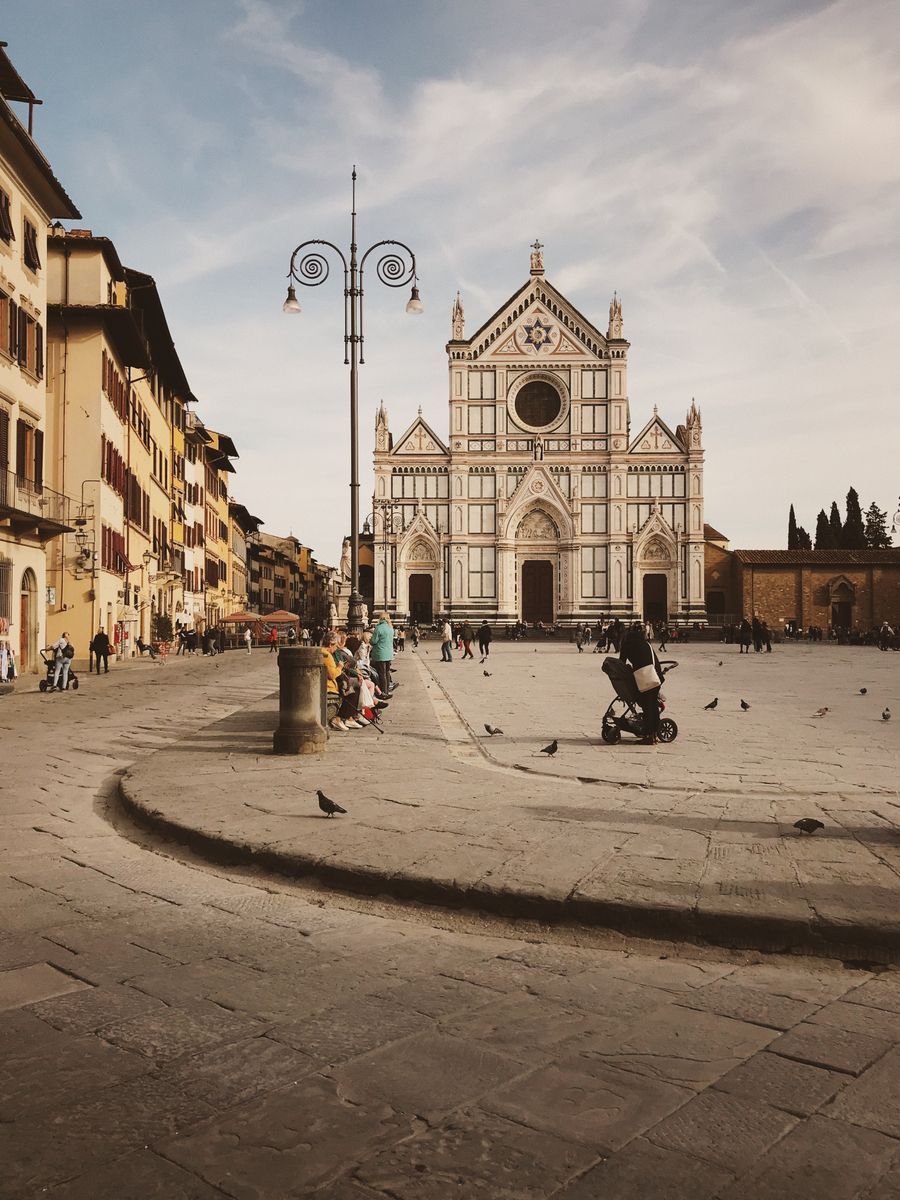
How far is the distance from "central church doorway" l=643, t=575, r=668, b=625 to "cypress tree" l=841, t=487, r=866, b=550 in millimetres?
22182

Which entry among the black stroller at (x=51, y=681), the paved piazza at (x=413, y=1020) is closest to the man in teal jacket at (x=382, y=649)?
the black stroller at (x=51, y=681)

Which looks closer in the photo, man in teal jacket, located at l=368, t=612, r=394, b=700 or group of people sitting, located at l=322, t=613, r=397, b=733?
group of people sitting, located at l=322, t=613, r=397, b=733

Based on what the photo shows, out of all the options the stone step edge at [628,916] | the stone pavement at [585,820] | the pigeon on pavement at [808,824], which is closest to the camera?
the stone step edge at [628,916]

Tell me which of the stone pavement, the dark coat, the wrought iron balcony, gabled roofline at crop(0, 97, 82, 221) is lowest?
the stone pavement

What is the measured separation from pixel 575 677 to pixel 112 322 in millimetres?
16071

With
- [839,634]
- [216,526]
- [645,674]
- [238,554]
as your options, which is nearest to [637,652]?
[645,674]

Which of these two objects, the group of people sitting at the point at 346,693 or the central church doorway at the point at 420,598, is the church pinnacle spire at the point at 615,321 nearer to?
the central church doorway at the point at 420,598

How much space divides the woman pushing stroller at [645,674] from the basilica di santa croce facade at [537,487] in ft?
171

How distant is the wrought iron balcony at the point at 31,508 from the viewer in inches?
839

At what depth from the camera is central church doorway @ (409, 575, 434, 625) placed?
6456cm

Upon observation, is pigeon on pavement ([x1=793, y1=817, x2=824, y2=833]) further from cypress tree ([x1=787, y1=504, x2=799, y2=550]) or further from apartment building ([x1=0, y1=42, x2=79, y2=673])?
cypress tree ([x1=787, y1=504, x2=799, y2=550])

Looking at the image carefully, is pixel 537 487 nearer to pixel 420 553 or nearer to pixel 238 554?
pixel 420 553

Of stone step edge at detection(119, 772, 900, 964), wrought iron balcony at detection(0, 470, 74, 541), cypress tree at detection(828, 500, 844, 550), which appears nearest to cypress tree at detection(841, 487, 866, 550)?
cypress tree at detection(828, 500, 844, 550)

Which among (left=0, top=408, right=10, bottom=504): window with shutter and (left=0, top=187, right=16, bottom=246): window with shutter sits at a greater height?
(left=0, top=187, right=16, bottom=246): window with shutter
